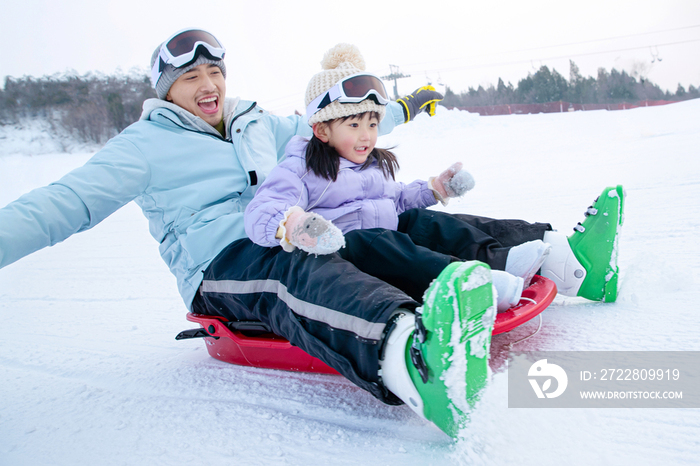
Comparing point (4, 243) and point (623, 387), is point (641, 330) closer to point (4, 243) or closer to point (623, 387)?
point (623, 387)

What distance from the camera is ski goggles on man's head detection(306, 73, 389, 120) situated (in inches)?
65.8

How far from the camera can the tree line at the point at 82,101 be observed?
1984 centimetres

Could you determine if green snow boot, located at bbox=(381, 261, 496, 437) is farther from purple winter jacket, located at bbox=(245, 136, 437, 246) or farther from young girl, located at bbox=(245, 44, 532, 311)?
purple winter jacket, located at bbox=(245, 136, 437, 246)

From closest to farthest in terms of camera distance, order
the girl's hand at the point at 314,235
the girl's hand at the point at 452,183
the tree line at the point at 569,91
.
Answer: the girl's hand at the point at 314,235, the girl's hand at the point at 452,183, the tree line at the point at 569,91

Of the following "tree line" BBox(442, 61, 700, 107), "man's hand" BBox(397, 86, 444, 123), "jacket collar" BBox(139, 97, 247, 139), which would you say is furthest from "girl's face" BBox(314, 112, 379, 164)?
"tree line" BBox(442, 61, 700, 107)

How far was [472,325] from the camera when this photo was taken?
875 millimetres

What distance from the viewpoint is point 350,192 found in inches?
67.2

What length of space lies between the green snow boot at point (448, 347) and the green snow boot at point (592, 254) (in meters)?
0.83

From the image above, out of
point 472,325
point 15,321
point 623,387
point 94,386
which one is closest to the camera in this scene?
point 472,325

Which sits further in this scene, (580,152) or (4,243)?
(580,152)

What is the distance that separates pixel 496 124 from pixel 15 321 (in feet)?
40.4

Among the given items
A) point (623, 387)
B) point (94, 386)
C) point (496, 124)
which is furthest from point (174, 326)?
point (496, 124)

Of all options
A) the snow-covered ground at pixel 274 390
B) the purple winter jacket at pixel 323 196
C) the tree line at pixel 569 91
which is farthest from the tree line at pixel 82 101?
the tree line at pixel 569 91

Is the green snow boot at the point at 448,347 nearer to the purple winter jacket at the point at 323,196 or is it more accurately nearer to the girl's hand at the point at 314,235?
the girl's hand at the point at 314,235
